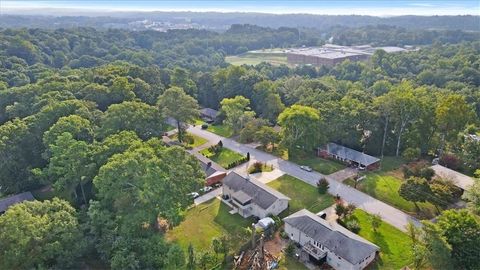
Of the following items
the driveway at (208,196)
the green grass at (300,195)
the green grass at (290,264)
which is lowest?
the green grass at (290,264)

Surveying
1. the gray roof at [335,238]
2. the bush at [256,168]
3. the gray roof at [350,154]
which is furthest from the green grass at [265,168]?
the gray roof at [335,238]

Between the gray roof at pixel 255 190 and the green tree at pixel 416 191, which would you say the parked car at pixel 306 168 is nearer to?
the gray roof at pixel 255 190

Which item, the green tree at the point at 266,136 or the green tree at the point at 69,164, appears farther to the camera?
the green tree at the point at 266,136

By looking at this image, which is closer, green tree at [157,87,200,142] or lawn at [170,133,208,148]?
green tree at [157,87,200,142]

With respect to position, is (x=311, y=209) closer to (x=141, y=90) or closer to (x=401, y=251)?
(x=401, y=251)

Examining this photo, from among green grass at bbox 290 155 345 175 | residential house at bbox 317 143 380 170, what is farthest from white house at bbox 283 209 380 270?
residential house at bbox 317 143 380 170

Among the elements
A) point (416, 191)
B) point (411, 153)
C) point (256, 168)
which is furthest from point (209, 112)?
point (416, 191)

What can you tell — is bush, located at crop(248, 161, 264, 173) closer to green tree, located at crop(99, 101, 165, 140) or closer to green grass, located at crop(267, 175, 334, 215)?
green grass, located at crop(267, 175, 334, 215)
